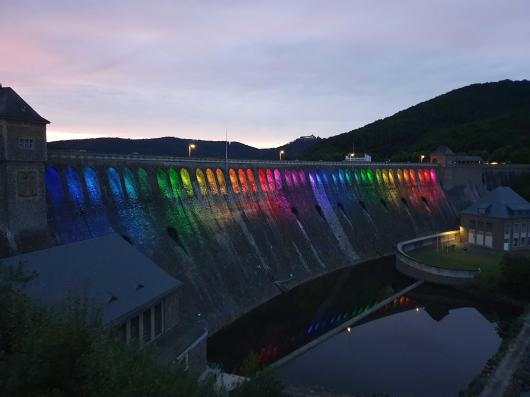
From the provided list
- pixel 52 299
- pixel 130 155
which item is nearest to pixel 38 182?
pixel 130 155

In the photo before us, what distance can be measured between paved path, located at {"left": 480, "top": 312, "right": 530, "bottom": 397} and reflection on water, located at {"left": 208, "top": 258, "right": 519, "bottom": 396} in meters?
2.29

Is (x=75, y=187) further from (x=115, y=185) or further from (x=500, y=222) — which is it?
(x=500, y=222)

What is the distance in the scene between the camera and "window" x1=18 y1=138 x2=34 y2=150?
3006 cm

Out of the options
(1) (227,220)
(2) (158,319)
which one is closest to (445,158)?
(1) (227,220)

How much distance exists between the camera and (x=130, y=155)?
139 feet

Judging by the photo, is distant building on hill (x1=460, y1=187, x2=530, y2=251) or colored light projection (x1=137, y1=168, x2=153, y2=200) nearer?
colored light projection (x1=137, y1=168, x2=153, y2=200)

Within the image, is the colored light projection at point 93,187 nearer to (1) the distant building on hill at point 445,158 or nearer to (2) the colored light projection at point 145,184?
(2) the colored light projection at point 145,184

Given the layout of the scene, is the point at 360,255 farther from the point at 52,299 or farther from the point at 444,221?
the point at 52,299

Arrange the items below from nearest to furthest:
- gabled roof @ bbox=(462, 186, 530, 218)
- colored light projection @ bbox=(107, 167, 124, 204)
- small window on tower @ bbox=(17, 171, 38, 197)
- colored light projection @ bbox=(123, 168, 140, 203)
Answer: small window on tower @ bbox=(17, 171, 38, 197), colored light projection @ bbox=(107, 167, 124, 204), colored light projection @ bbox=(123, 168, 140, 203), gabled roof @ bbox=(462, 186, 530, 218)

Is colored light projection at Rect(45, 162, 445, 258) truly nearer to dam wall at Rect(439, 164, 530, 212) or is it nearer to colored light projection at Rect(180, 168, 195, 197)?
colored light projection at Rect(180, 168, 195, 197)

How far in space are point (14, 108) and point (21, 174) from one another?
4.63 m

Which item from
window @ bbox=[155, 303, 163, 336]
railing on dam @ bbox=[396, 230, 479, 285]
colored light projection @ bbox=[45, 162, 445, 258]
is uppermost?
colored light projection @ bbox=[45, 162, 445, 258]

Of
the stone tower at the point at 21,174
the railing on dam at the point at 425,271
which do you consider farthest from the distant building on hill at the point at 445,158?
the stone tower at the point at 21,174

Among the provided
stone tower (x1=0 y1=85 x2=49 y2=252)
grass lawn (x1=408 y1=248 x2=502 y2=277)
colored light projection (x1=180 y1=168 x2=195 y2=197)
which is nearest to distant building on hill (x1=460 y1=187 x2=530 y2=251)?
grass lawn (x1=408 y1=248 x2=502 y2=277)
